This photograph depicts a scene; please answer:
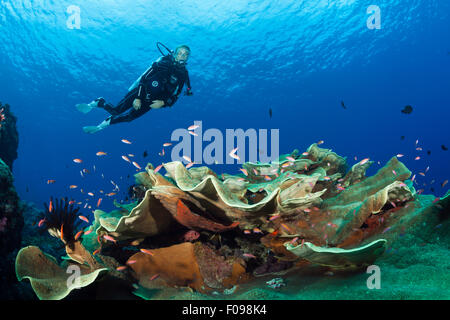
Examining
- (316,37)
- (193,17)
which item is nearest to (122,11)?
(193,17)

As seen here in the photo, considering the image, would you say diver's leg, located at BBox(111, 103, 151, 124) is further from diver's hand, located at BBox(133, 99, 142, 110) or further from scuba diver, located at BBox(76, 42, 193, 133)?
diver's hand, located at BBox(133, 99, 142, 110)

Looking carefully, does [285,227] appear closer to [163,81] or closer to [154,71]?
[163,81]

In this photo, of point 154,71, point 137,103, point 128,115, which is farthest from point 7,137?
point 154,71

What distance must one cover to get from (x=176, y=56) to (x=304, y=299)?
8.23 metres

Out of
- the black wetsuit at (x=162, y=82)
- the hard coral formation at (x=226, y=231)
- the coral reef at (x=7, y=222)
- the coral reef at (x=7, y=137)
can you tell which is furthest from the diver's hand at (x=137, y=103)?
the hard coral formation at (x=226, y=231)

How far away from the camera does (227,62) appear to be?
1320 inches

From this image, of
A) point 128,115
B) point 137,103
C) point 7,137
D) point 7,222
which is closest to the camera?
point 7,222

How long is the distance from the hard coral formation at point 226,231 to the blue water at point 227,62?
367 inches

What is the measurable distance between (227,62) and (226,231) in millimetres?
34628

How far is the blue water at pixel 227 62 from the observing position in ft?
84.0

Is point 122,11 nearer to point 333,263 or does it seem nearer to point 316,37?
point 316,37

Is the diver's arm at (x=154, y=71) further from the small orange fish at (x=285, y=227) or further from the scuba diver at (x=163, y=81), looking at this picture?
Result: the small orange fish at (x=285, y=227)

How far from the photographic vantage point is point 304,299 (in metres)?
1.82
